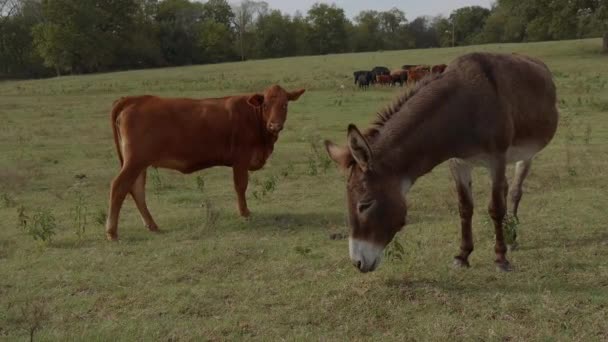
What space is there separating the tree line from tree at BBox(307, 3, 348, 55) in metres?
0.15

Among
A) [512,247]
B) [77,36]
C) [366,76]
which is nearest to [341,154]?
[512,247]

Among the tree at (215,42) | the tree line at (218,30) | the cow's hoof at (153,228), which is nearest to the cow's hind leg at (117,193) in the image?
the cow's hoof at (153,228)

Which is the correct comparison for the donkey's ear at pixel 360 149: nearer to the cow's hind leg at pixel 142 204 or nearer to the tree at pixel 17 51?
the cow's hind leg at pixel 142 204

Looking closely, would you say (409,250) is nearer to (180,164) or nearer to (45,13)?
(180,164)

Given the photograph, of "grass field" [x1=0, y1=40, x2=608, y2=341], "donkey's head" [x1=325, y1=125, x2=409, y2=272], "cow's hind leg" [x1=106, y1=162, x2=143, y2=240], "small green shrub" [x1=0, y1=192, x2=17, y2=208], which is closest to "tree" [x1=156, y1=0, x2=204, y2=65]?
"grass field" [x1=0, y1=40, x2=608, y2=341]

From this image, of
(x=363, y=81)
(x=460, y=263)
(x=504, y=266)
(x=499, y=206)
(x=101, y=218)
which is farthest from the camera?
(x=363, y=81)

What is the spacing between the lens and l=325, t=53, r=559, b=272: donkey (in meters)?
4.73

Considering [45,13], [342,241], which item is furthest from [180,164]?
[45,13]

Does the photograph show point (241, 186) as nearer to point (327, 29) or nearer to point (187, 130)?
point (187, 130)

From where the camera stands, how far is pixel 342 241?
7074 millimetres

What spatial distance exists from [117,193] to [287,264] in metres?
2.64

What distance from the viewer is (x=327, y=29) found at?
3708 inches

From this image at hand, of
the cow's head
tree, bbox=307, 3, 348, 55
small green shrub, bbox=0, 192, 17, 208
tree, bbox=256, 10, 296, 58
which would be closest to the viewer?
the cow's head

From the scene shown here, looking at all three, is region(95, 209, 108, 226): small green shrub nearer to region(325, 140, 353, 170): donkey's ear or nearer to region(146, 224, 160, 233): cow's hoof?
region(146, 224, 160, 233): cow's hoof
